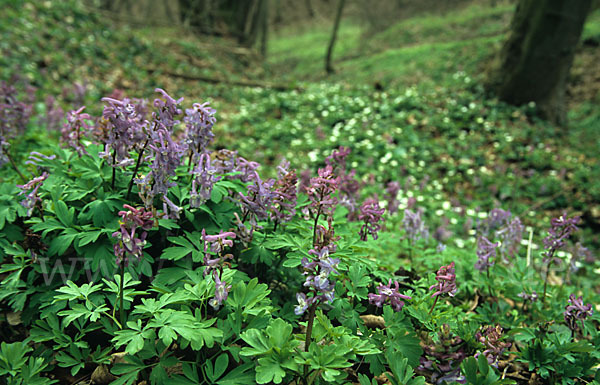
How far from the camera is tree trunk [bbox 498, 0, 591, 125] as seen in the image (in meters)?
8.01

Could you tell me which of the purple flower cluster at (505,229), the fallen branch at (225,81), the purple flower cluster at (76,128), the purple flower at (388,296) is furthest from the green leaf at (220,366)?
the fallen branch at (225,81)

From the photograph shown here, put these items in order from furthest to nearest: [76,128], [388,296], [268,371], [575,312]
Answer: [76,128] → [575,312] → [388,296] → [268,371]

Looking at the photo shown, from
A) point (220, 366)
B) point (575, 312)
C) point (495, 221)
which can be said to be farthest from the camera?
point (495, 221)

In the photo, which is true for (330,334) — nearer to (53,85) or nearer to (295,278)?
(295,278)

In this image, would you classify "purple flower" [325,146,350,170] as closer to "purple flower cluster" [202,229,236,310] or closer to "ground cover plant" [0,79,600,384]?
"ground cover plant" [0,79,600,384]

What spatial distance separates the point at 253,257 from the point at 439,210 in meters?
4.84


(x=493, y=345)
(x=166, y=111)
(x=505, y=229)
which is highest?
(x=166, y=111)

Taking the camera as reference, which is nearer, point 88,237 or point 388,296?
point 88,237

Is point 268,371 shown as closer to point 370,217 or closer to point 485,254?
point 370,217

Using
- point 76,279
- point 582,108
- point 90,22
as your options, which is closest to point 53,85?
point 90,22

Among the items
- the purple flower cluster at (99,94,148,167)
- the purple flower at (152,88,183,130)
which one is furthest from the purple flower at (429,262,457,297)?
the purple flower cluster at (99,94,148,167)

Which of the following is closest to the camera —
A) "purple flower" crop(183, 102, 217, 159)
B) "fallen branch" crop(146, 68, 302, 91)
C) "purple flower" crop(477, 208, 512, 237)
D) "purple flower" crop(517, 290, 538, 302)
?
"purple flower" crop(183, 102, 217, 159)

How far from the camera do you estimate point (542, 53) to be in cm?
829

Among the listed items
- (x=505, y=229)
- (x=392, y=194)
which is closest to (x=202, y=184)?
(x=392, y=194)
